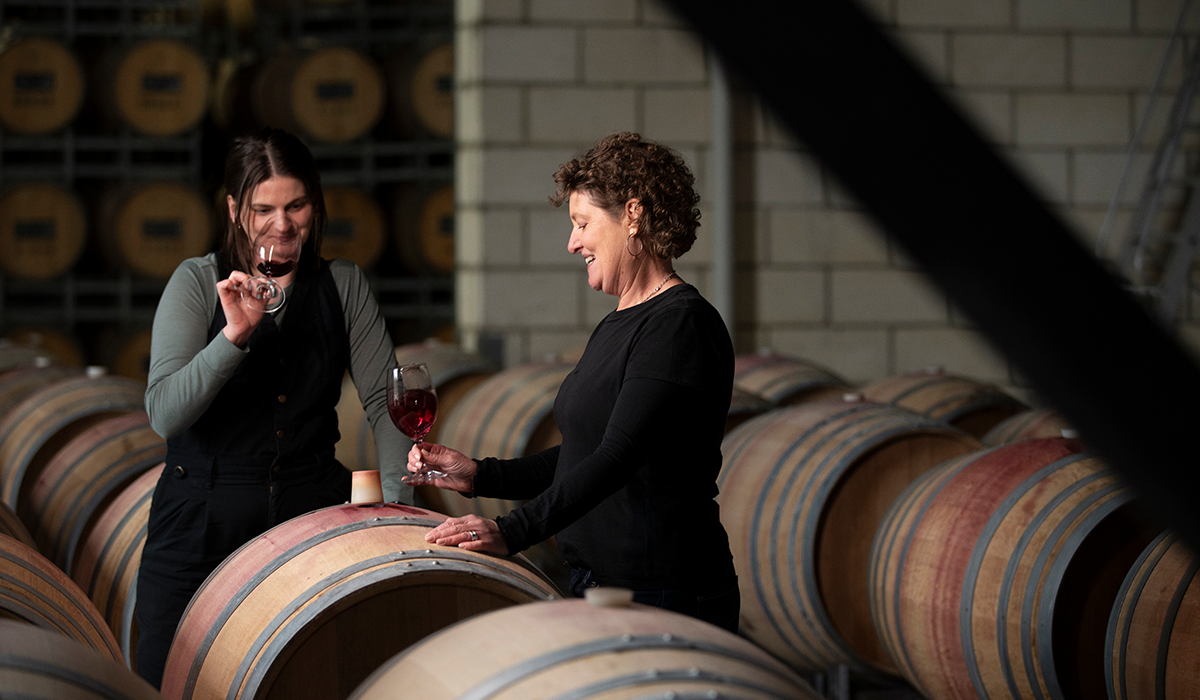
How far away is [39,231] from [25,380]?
13.6ft

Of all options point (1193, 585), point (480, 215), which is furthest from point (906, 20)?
point (1193, 585)

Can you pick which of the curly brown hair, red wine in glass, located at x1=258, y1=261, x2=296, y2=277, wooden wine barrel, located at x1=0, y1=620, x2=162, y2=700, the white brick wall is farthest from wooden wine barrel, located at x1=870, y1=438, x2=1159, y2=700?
the white brick wall

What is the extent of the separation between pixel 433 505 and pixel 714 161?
133 inches

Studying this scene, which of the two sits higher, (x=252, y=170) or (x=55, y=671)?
(x=252, y=170)

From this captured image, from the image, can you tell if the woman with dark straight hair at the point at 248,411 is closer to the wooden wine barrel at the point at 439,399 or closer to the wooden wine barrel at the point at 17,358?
the wooden wine barrel at the point at 439,399

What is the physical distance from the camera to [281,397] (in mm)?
2256

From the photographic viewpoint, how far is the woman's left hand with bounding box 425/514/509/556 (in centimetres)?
176

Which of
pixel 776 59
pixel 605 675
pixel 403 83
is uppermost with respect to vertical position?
pixel 403 83

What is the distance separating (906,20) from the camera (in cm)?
772

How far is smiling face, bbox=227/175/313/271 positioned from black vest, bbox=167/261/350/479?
108 mm

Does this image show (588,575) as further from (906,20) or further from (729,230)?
(906,20)

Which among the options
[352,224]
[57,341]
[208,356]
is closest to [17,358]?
[57,341]

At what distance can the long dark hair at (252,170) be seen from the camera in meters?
2.26

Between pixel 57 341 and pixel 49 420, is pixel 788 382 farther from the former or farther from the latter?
pixel 57 341
